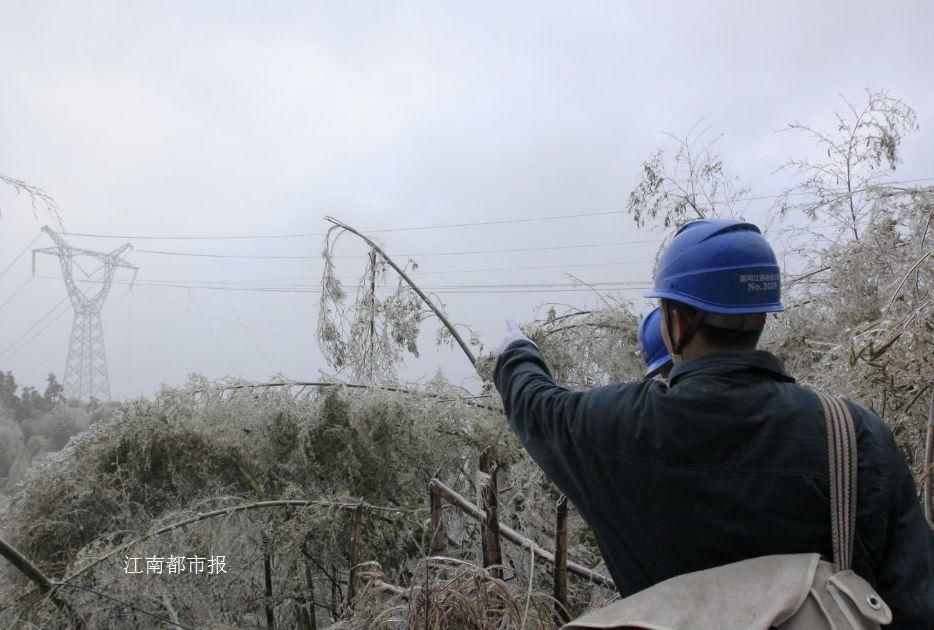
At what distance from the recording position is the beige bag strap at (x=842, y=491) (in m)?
0.99

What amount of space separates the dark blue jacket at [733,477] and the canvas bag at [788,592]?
23mm

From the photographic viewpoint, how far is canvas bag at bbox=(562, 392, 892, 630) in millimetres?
934

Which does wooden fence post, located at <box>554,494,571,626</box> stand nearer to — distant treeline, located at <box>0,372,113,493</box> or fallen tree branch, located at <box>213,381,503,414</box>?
fallen tree branch, located at <box>213,381,503,414</box>

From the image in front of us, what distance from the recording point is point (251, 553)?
436cm

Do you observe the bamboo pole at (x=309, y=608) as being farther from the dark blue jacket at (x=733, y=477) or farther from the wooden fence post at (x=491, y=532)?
the dark blue jacket at (x=733, y=477)

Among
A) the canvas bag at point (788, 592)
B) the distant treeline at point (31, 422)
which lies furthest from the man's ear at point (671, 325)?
the distant treeline at point (31, 422)

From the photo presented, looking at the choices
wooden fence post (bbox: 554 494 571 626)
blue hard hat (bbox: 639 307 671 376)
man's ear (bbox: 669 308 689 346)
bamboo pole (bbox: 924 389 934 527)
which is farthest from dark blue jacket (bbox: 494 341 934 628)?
bamboo pole (bbox: 924 389 934 527)

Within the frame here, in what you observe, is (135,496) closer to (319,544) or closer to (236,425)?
(236,425)

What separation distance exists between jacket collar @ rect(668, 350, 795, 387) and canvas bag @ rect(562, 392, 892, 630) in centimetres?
9

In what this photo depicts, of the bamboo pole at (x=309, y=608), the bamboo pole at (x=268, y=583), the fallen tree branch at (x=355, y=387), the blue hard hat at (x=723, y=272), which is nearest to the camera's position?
the blue hard hat at (x=723, y=272)

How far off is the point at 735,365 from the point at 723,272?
8.1 inches

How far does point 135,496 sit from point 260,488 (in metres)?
0.96

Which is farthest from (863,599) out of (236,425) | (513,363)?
(236,425)

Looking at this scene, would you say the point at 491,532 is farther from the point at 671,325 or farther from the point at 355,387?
the point at 355,387
